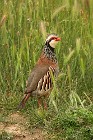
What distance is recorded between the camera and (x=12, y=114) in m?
5.72

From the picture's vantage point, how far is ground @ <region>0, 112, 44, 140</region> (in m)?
5.12

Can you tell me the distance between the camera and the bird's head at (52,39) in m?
6.01

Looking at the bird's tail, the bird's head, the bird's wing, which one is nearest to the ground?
the bird's tail

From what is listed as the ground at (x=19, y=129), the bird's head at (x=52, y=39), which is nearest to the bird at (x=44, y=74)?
the bird's head at (x=52, y=39)

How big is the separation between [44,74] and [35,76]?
13cm

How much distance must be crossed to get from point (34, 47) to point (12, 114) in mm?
1083

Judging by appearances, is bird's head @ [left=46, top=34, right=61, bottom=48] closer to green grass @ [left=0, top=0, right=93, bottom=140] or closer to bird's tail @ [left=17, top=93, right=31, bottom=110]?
green grass @ [left=0, top=0, right=93, bottom=140]

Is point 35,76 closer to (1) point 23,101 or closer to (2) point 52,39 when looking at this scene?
(1) point 23,101

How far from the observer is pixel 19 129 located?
208 inches

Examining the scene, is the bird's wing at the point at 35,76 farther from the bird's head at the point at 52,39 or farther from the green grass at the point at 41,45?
the bird's head at the point at 52,39

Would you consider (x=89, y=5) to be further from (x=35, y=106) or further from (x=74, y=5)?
(x=35, y=106)

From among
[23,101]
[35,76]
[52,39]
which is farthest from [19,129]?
[52,39]

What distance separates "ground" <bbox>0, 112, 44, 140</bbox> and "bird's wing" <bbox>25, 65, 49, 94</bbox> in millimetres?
357

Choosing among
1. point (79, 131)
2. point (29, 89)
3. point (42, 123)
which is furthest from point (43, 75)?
point (79, 131)
